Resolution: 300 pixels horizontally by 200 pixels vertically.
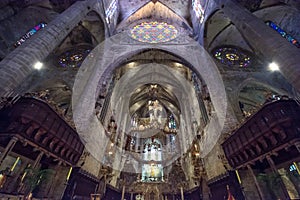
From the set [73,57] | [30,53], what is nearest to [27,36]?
[73,57]

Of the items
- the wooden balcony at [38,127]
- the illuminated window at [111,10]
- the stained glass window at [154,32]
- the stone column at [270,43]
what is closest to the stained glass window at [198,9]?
the stained glass window at [154,32]

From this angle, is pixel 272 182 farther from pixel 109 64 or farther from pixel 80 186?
pixel 109 64

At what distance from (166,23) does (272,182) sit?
62.0 feet

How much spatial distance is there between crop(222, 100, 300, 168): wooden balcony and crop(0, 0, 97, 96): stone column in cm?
866

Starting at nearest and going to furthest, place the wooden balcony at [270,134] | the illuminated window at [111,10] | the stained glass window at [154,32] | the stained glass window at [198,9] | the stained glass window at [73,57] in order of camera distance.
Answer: the wooden balcony at [270,134], the stained glass window at [73,57], the stained glass window at [198,9], the illuminated window at [111,10], the stained glass window at [154,32]

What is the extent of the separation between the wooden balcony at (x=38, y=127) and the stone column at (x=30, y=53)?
30.3 inches

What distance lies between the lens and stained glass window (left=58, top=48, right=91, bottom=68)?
1302 cm

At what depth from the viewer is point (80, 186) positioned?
291 inches

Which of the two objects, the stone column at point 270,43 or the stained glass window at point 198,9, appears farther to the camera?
the stained glass window at point 198,9

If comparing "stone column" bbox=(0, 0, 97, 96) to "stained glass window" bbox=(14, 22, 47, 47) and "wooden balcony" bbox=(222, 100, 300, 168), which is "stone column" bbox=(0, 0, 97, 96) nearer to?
"stained glass window" bbox=(14, 22, 47, 47)

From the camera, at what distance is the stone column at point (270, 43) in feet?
15.3

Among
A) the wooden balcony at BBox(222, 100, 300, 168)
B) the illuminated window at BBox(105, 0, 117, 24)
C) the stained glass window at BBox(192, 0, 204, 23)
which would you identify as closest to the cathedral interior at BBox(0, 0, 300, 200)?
the wooden balcony at BBox(222, 100, 300, 168)

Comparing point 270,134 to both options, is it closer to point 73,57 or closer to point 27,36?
point 73,57

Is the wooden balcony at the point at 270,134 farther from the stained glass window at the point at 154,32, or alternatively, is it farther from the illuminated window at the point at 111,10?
the illuminated window at the point at 111,10
